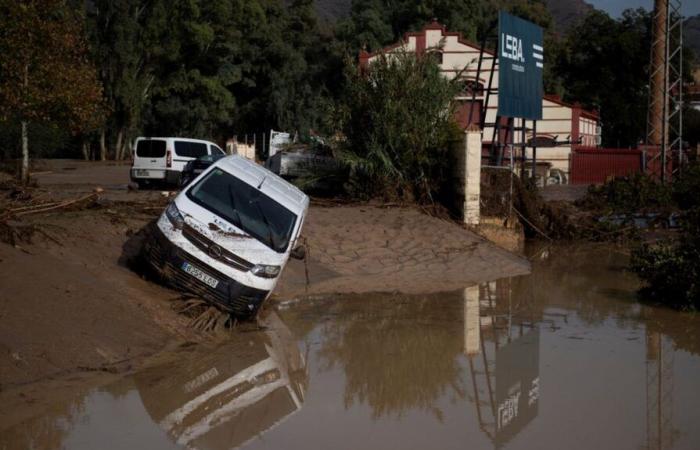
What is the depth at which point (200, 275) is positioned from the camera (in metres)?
11.3

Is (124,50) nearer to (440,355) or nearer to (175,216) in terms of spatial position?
(175,216)

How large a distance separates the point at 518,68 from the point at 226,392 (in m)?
20.1

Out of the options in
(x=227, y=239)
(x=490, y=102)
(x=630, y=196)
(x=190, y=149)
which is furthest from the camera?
(x=490, y=102)

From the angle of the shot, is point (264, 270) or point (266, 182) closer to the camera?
point (264, 270)

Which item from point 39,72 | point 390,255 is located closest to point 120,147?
point 39,72

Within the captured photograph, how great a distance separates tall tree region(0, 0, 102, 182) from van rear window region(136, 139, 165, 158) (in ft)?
6.11

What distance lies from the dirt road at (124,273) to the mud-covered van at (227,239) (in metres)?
0.62

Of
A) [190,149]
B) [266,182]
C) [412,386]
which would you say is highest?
[190,149]

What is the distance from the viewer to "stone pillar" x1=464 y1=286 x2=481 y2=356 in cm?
1152

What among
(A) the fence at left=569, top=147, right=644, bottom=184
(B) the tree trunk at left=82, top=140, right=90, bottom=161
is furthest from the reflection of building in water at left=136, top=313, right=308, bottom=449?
(B) the tree trunk at left=82, top=140, right=90, bottom=161

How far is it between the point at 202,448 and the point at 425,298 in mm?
8104

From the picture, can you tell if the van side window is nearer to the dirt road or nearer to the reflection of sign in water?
the dirt road

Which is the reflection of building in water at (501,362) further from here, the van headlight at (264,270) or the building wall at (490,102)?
the building wall at (490,102)

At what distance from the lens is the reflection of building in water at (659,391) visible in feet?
25.4
